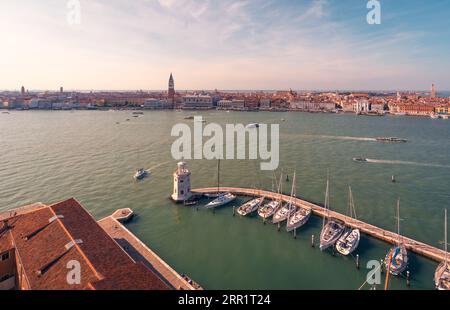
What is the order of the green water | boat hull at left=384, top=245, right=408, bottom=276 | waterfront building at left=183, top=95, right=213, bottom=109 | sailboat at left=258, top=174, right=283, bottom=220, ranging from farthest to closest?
1. waterfront building at left=183, top=95, right=213, bottom=109
2. sailboat at left=258, top=174, right=283, bottom=220
3. the green water
4. boat hull at left=384, top=245, right=408, bottom=276

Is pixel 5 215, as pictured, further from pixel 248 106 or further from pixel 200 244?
pixel 248 106

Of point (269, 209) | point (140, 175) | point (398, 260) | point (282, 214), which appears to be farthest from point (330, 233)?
point (140, 175)

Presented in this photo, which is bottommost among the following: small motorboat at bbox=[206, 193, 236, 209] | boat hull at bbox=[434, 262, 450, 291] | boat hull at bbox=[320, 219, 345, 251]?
boat hull at bbox=[434, 262, 450, 291]

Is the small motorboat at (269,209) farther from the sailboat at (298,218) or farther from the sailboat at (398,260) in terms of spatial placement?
the sailboat at (398,260)

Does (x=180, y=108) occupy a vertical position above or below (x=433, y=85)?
below

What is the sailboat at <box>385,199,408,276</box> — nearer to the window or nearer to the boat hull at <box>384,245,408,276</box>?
the boat hull at <box>384,245,408,276</box>

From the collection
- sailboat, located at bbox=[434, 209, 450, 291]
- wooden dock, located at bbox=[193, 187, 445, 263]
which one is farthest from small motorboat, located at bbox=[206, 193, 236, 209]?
sailboat, located at bbox=[434, 209, 450, 291]
